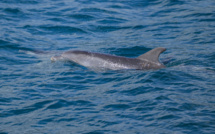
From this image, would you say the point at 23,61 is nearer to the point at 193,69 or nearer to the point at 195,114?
the point at 193,69

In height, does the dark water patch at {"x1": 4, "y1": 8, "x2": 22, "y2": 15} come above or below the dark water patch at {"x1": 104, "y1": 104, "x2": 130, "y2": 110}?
above

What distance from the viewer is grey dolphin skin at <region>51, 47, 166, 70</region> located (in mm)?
11969

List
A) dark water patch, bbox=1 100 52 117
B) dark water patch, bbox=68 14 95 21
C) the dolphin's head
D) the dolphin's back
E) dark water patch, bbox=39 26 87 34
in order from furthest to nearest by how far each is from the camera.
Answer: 1. dark water patch, bbox=68 14 95 21
2. dark water patch, bbox=39 26 87 34
3. the dolphin's head
4. the dolphin's back
5. dark water patch, bbox=1 100 52 117

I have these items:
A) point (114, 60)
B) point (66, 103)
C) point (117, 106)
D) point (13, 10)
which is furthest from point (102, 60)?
point (13, 10)

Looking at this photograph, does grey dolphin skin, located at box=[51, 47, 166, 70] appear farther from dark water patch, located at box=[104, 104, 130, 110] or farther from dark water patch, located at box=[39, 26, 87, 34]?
dark water patch, located at box=[39, 26, 87, 34]

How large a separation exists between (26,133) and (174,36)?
35.2 feet

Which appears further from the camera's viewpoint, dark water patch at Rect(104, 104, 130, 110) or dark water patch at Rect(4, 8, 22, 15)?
dark water patch at Rect(4, 8, 22, 15)

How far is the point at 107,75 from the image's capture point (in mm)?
11812

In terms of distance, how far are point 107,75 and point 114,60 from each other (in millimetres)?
922

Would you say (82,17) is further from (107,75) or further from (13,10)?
(107,75)

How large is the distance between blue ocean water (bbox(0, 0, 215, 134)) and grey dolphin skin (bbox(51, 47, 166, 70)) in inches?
13.8

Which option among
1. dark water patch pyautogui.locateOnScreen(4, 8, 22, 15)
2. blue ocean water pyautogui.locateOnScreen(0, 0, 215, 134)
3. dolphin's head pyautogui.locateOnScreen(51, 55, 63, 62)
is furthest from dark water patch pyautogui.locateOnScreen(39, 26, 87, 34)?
dolphin's head pyautogui.locateOnScreen(51, 55, 63, 62)

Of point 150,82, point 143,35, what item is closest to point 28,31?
point 143,35

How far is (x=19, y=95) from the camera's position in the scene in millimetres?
10289
